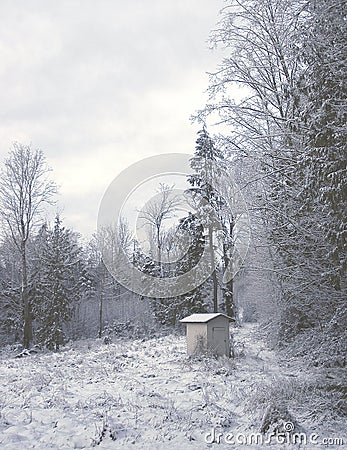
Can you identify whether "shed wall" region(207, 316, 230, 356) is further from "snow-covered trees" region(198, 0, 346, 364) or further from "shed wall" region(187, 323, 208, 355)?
"snow-covered trees" region(198, 0, 346, 364)

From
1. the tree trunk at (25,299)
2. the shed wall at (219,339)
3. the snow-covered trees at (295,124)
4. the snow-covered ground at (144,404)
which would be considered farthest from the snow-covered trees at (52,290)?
the snow-covered trees at (295,124)

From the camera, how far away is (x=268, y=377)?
31.4ft

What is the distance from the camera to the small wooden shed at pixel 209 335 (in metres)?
12.5

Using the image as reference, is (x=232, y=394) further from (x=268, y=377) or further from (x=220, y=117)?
(x=220, y=117)

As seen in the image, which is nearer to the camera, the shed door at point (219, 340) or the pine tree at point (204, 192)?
the shed door at point (219, 340)

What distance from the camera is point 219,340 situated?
1273 cm

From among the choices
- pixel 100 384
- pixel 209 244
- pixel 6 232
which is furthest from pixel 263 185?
pixel 6 232

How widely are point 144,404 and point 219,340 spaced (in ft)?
18.1

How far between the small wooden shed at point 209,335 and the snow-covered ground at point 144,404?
1.95 feet

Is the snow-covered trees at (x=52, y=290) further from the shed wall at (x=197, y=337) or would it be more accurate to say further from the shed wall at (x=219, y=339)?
the shed wall at (x=219, y=339)

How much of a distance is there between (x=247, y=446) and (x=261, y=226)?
5.29 m

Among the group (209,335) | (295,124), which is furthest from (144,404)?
(295,124)

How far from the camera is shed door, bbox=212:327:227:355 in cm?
1254

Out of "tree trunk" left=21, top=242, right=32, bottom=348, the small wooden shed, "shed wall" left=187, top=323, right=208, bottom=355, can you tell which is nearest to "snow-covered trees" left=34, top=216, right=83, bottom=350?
"tree trunk" left=21, top=242, right=32, bottom=348
